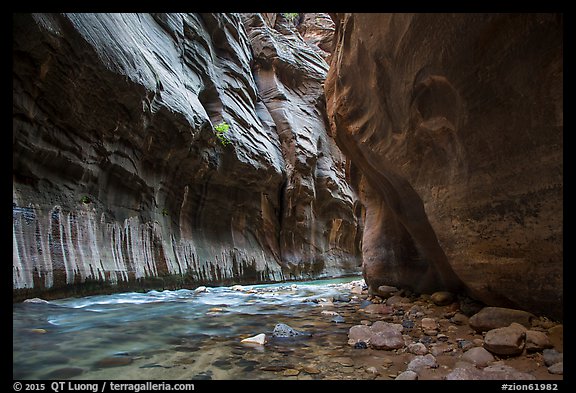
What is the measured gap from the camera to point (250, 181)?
527 inches

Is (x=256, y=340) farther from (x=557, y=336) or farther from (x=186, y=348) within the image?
(x=557, y=336)

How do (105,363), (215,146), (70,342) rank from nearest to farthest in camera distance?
(105,363) → (70,342) → (215,146)

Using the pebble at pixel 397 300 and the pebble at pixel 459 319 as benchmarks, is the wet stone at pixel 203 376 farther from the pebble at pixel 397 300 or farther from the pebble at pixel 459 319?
the pebble at pixel 397 300

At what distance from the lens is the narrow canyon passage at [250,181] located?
8.68 feet

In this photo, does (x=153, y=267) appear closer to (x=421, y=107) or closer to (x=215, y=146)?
(x=215, y=146)

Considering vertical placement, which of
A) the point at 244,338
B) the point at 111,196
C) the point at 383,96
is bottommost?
the point at 244,338

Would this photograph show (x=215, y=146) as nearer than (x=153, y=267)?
No

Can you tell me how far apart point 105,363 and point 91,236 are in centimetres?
542

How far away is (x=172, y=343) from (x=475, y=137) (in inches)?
139

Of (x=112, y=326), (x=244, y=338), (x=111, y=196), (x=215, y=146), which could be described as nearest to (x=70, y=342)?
(x=112, y=326)

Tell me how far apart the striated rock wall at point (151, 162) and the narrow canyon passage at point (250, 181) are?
49 millimetres

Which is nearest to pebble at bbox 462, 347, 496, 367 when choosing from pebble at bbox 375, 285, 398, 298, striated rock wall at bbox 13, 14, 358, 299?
pebble at bbox 375, 285, 398, 298

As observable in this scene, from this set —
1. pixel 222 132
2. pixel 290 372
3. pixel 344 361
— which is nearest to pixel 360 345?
pixel 344 361

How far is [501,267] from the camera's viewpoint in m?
3.29
